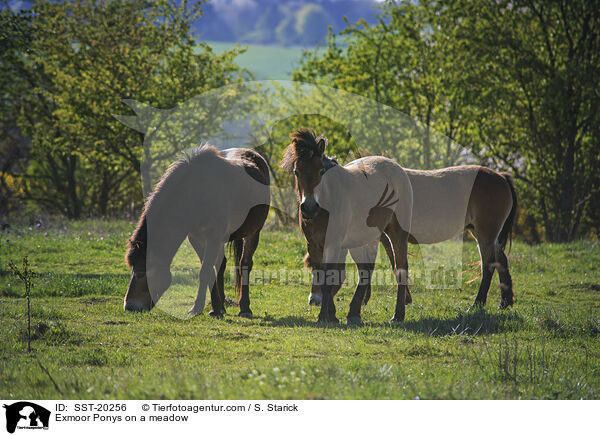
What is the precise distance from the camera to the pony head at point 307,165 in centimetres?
676

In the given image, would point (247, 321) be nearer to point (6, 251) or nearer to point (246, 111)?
point (6, 251)

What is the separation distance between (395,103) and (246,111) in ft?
26.7

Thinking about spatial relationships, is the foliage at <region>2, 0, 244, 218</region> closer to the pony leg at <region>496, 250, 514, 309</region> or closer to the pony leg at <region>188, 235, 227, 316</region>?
the pony leg at <region>188, 235, 227, 316</region>

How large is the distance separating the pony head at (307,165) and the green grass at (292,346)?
1727 mm

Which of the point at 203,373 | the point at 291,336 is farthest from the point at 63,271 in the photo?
the point at 203,373

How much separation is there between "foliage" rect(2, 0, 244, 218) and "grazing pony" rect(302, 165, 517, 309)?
1789 centimetres

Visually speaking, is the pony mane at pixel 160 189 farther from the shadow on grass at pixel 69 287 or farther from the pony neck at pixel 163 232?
the shadow on grass at pixel 69 287

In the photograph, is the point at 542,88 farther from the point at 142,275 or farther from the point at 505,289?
the point at 142,275

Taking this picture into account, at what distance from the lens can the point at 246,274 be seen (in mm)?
8586

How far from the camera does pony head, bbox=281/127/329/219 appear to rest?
22.2ft

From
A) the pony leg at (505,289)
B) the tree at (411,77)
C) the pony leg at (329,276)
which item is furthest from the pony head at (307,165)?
the tree at (411,77)

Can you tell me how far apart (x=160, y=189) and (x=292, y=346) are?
3.07m

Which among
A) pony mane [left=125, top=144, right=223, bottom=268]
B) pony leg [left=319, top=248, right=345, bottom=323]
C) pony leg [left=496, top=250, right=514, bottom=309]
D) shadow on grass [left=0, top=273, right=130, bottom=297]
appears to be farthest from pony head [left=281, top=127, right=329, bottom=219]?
shadow on grass [left=0, top=273, right=130, bottom=297]

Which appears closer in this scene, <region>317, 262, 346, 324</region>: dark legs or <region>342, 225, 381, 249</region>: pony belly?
<region>317, 262, 346, 324</region>: dark legs
